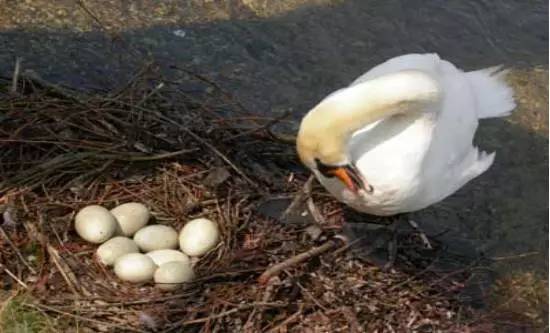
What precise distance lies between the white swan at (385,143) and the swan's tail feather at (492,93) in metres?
0.46

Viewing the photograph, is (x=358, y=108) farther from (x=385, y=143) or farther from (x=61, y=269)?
(x=61, y=269)

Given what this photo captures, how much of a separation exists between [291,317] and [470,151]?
3.20 feet

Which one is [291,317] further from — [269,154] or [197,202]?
[269,154]

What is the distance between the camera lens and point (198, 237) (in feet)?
11.3

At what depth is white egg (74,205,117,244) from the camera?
3418 millimetres

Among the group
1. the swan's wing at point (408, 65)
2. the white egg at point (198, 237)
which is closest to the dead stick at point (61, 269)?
the white egg at point (198, 237)

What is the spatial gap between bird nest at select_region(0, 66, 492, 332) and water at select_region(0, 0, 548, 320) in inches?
23.3

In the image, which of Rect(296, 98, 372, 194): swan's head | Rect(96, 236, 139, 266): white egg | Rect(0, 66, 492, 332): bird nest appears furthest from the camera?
Rect(96, 236, 139, 266): white egg

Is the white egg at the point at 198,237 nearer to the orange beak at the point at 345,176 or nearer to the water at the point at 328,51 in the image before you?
the orange beak at the point at 345,176

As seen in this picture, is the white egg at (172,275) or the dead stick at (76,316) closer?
the dead stick at (76,316)

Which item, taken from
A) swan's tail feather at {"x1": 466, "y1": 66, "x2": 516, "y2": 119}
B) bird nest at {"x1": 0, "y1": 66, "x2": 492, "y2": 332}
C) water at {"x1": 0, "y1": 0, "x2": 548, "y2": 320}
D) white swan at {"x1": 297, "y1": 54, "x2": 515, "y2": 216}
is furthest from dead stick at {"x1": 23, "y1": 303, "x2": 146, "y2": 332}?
swan's tail feather at {"x1": 466, "y1": 66, "x2": 516, "y2": 119}

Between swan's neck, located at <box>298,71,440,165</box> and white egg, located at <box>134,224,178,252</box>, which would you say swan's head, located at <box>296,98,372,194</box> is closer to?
swan's neck, located at <box>298,71,440,165</box>

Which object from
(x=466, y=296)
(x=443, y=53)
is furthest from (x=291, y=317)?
(x=443, y=53)

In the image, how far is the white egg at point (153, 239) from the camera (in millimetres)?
3479
